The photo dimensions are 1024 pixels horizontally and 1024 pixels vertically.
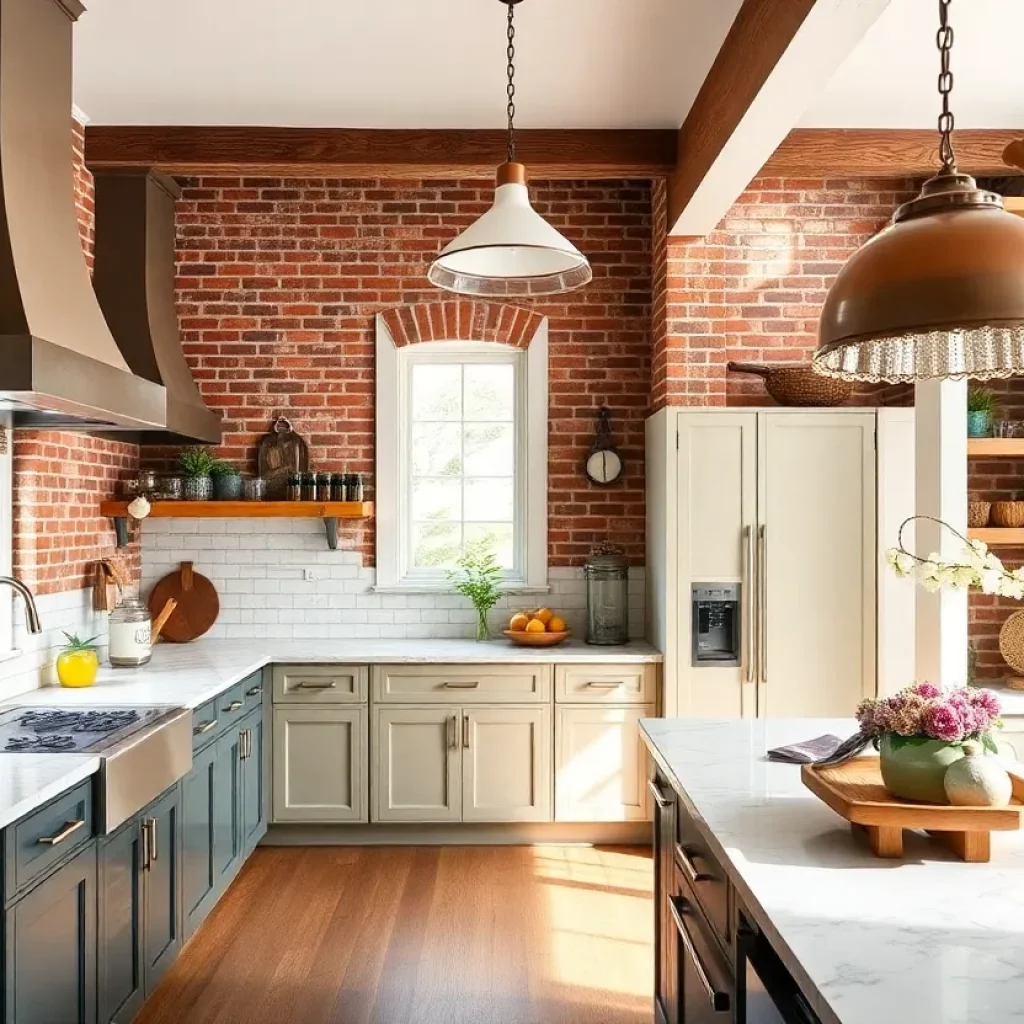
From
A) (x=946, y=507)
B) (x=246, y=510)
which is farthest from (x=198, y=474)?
(x=946, y=507)

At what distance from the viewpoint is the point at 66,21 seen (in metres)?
3.23

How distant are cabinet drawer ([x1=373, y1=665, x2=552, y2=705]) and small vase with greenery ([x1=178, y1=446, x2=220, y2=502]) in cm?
128

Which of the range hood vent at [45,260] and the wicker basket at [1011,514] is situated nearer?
the range hood vent at [45,260]

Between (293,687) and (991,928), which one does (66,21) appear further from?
(991,928)

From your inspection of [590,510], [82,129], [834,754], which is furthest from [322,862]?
[82,129]

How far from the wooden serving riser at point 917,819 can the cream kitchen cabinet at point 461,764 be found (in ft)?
9.31

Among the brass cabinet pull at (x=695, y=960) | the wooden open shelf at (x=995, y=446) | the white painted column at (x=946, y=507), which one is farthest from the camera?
the wooden open shelf at (x=995, y=446)

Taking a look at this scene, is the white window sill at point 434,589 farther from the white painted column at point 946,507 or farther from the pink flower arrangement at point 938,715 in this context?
the pink flower arrangement at point 938,715

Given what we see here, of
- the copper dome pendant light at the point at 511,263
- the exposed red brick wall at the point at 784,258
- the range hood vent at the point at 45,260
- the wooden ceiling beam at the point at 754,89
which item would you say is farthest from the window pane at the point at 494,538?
the copper dome pendant light at the point at 511,263

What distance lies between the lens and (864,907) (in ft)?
5.22

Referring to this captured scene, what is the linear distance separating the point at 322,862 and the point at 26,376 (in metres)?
2.82

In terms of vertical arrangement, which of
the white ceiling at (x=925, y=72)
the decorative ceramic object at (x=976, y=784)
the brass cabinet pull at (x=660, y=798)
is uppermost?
the white ceiling at (x=925, y=72)

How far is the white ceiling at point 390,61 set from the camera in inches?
130

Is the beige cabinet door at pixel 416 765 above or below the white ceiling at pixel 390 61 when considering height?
below
